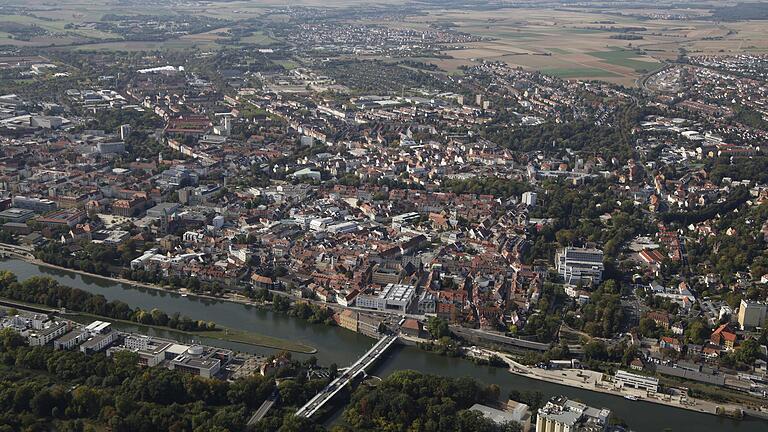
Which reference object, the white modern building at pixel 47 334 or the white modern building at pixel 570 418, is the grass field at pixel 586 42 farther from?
the white modern building at pixel 47 334

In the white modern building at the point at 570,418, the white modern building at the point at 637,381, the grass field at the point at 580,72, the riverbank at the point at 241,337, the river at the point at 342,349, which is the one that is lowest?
the river at the point at 342,349

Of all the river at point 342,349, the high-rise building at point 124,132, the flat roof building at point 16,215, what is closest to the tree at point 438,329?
the river at point 342,349

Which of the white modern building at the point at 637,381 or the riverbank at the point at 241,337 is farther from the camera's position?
the riverbank at the point at 241,337

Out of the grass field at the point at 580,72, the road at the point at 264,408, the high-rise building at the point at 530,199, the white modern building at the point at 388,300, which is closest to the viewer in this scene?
the road at the point at 264,408

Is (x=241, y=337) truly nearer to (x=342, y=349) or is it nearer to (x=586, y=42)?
(x=342, y=349)

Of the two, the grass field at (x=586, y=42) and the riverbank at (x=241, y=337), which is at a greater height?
the grass field at (x=586, y=42)

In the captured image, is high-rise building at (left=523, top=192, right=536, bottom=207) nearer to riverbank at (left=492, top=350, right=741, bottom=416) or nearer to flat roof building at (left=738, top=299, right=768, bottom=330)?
flat roof building at (left=738, top=299, right=768, bottom=330)

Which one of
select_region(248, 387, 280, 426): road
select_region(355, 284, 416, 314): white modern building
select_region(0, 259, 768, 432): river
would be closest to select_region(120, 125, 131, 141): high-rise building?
select_region(0, 259, 768, 432): river

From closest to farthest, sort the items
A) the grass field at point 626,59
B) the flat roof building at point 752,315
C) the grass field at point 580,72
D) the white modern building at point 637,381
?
1. the white modern building at point 637,381
2. the flat roof building at point 752,315
3. the grass field at point 580,72
4. the grass field at point 626,59
